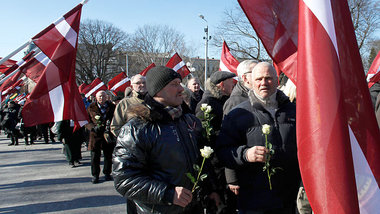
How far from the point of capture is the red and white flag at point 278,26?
7.12ft

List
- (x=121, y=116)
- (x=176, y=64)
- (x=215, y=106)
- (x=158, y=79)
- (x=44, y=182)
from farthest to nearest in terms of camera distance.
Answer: (x=176, y=64) < (x=44, y=182) < (x=121, y=116) < (x=215, y=106) < (x=158, y=79)

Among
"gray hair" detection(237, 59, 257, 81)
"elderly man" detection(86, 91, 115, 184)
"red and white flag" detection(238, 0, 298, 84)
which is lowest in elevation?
"elderly man" detection(86, 91, 115, 184)

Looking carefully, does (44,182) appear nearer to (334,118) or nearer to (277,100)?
(277,100)

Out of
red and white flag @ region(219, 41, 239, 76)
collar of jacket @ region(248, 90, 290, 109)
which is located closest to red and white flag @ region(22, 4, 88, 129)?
collar of jacket @ region(248, 90, 290, 109)

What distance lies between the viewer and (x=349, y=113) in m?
1.58

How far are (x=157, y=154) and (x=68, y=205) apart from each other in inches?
148

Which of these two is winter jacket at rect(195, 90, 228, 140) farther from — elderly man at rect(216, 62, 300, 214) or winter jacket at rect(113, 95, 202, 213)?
winter jacket at rect(113, 95, 202, 213)

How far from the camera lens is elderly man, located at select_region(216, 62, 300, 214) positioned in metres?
2.46

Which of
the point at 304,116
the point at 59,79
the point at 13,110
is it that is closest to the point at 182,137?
the point at 304,116

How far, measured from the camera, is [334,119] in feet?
5.03

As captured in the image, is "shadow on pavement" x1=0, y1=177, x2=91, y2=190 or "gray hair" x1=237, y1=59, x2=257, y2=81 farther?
"shadow on pavement" x1=0, y1=177, x2=91, y2=190

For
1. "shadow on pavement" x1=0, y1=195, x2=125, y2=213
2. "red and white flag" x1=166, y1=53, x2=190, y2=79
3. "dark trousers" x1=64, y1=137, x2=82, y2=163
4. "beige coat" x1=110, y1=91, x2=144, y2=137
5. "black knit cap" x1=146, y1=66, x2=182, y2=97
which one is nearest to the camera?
"black knit cap" x1=146, y1=66, x2=182, y2=97

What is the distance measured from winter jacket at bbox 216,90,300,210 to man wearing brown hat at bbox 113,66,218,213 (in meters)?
0.40

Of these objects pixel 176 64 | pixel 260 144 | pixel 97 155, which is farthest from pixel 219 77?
pixel 176 64
